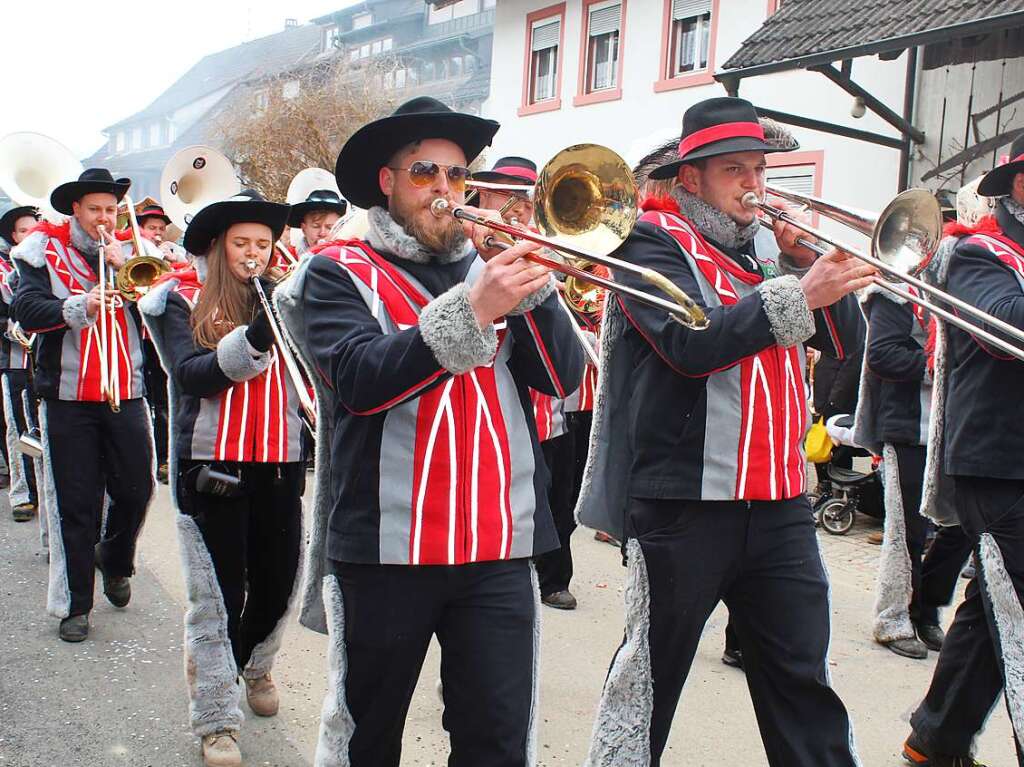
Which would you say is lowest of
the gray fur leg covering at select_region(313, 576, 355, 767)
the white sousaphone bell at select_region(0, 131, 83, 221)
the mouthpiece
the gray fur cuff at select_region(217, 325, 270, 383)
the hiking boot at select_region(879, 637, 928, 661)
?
the hiking boot at select_region(879, 637, 928, 661)

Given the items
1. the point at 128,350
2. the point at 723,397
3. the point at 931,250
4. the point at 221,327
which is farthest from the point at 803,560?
the point at 128,350

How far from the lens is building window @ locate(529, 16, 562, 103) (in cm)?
1773

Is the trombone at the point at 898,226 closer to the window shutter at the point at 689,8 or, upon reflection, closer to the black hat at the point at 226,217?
the black hat at the point at 226,217

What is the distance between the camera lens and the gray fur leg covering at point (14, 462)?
799cm

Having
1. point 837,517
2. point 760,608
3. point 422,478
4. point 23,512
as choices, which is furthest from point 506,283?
point 23,512

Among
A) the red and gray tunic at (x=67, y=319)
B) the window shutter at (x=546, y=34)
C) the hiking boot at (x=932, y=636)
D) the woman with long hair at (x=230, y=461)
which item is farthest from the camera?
the window shutter at (x=546, y=34)

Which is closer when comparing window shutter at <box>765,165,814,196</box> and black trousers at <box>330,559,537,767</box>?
black trousers at <box>330,559,537,767</box>

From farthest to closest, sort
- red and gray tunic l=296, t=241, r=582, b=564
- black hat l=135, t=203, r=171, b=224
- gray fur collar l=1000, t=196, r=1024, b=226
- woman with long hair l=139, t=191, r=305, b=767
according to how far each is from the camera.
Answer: black hat l=135, t=203, r=171, b=224 → woman with long hair l=139, t=191, r=305, b=767 → gray fur collar l=1000, t=196, r=1024, b=226 → red and gray tunic l=296, t=241, r=582, b=564

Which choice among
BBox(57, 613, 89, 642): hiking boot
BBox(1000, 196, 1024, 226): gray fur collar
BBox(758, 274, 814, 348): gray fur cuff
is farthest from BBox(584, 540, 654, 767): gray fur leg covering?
BBox(57, 613, 89, 642): hiking boot

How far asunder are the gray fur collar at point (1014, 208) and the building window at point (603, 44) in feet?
43.1

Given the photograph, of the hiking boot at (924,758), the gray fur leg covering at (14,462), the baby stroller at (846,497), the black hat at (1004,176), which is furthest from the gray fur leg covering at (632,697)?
the gray fur leg covering at (14,462)

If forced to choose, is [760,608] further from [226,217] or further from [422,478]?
[226,217]

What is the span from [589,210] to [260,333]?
158 centimetres

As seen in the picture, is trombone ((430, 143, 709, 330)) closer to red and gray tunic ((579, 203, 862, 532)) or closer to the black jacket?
red and gray tunic ((579, 203, 862, 532))
